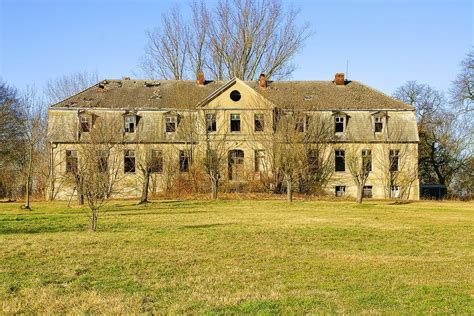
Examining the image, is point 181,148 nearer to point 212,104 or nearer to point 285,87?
point 212,104

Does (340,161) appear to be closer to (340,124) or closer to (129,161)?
(340,124)

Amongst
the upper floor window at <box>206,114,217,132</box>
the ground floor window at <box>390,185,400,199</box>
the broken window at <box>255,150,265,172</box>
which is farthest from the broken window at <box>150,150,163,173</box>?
the ground floor window at <box>390,185,400,199</box>

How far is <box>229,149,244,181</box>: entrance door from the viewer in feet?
134

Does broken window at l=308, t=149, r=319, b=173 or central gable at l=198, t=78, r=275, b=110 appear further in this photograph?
central gable at l=198, t=78, r=275, b=110

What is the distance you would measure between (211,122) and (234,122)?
1694 millimetres

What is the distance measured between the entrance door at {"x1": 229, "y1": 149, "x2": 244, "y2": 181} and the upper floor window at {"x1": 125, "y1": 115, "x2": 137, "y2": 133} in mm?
7403

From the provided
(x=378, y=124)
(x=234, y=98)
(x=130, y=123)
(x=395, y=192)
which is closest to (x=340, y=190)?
(x=395, y=192)

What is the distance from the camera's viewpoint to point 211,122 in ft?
137

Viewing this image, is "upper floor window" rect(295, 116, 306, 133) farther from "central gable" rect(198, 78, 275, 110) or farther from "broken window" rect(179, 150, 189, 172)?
"broken window" rect(179, 150, 189, 172)

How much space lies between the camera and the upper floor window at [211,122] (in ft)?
137

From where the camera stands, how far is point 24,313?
7.37 metres

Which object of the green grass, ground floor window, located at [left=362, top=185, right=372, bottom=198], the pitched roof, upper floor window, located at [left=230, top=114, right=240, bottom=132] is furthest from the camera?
ground floor window, located at [left=362, top=185, right=372, bottom=198]

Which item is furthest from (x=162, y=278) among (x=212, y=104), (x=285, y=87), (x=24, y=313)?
(x=285, y=87)

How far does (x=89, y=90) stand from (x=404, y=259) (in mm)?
35749
